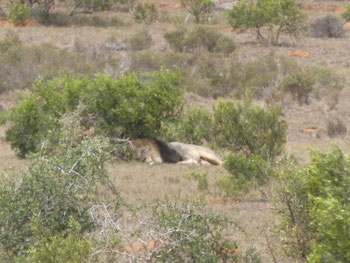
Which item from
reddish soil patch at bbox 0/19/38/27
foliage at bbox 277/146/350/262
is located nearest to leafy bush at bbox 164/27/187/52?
reddish soil patch at bbox 0/19/38/27

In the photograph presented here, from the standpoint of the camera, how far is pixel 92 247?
461 cm

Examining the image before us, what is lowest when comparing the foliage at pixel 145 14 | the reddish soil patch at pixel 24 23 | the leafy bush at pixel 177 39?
the foliage at pixel 145 14

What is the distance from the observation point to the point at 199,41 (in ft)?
87.7

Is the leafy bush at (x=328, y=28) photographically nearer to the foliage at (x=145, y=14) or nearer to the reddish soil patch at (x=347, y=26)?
the reddish soil patch at (x=347, y=26)

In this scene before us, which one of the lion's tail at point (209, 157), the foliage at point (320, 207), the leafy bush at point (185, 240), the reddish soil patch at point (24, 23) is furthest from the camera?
the reddish soil patch at point (24, 23)

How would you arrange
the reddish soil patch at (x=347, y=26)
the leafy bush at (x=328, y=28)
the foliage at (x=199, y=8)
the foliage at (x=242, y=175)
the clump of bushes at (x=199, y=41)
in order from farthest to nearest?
1. the foliage at (x=199, y=8)
2. the reddish soil patch at (x=347, y=26)
3. the leafy bush at (x=328, y=28)
4. the clump of bushes at (x=199, y=41)
5. the foliage at (x=242, y=175)

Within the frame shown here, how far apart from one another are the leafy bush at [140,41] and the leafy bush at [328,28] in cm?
952

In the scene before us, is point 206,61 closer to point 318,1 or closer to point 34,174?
point 34,174

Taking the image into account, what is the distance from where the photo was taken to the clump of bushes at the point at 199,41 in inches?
1030

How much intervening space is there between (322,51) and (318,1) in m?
23.0

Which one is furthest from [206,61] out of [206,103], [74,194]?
[74,194]

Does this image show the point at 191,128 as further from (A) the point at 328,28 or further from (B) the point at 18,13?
(A) the point at 328,28

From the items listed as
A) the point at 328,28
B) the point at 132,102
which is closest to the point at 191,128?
the point at 132,102

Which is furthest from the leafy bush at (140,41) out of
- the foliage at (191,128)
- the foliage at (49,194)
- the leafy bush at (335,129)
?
the foliage at (49,194)
